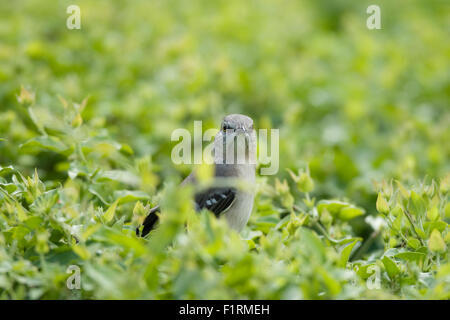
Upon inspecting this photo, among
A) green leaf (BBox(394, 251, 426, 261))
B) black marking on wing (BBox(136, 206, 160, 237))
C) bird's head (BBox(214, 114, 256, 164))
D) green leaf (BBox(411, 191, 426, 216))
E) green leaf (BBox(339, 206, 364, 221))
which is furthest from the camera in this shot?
bird's head (BBox(214, 114, 256, 164))

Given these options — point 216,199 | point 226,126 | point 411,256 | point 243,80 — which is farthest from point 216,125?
point 411,256

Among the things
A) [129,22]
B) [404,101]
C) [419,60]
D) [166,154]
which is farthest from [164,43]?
[419,60]

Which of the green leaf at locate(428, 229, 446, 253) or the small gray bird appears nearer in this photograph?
the green leaf at locate(428, 229, 446, 253)

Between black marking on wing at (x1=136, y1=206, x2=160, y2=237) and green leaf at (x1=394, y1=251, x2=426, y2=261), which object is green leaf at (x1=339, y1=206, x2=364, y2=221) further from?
black marking on wing at (x1=136, y1=206, x2=160, y2=237)

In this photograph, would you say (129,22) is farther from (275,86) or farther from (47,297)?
(47,297)

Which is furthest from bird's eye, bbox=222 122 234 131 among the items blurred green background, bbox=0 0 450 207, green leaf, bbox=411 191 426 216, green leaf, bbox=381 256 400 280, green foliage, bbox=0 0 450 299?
green leaf, bbox=381 256 400 280

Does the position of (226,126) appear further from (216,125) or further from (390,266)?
(216,125)
